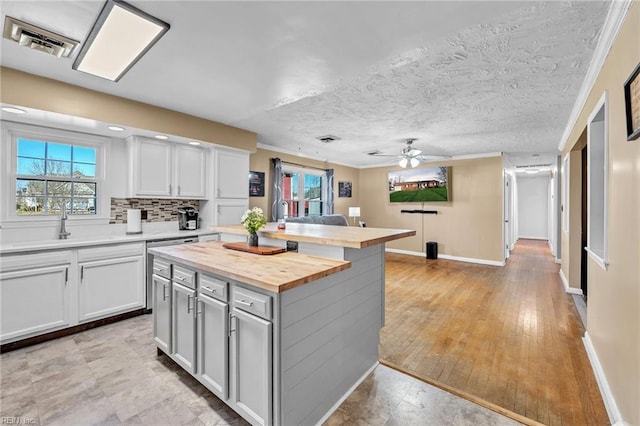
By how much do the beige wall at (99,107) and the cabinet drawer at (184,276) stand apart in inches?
81.8

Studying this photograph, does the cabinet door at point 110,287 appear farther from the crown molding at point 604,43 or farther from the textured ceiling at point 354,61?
the crown molding at point 604,43

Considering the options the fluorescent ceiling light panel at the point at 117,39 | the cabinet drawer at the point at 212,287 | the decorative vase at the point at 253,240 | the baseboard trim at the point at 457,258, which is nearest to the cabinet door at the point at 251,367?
the cabinet drawer at the point at 212,287

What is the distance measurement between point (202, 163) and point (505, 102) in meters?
4.10

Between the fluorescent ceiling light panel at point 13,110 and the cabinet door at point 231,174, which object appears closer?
the fluorescent ceiling light panel at point 13,110

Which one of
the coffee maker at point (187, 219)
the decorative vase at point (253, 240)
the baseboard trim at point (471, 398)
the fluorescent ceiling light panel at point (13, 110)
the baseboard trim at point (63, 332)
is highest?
the fluorescent ceiling light panel at point (13, 110)

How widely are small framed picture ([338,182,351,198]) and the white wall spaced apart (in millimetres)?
7194

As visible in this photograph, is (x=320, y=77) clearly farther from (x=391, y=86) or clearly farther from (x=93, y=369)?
(x=93, y=369)

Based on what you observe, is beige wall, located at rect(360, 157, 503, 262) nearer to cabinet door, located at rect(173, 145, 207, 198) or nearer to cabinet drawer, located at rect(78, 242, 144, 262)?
cabinet door, located at rect(173, 145, 207, 198)

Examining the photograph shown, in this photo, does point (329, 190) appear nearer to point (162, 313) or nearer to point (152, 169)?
point (152, 169)

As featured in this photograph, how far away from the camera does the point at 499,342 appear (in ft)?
8.96

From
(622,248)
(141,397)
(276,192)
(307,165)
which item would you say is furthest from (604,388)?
(307,165)

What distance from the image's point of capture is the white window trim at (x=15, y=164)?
9.43 feet

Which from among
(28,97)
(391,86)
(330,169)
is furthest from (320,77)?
(330,169)

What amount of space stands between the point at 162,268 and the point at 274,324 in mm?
1396
